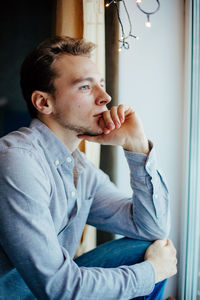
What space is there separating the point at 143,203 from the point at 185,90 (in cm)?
89

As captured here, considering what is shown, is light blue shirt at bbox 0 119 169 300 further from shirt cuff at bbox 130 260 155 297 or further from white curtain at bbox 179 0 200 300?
white curtain at bbox 179 0 200 300

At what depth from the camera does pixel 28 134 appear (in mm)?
1097

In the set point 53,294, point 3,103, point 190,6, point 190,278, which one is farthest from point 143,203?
point 190,6

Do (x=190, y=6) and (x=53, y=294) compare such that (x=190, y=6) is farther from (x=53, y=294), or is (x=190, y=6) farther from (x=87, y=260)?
(x=53, y=294)

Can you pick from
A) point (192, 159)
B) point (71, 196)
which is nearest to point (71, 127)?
point (71, 196)

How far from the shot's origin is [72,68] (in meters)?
1.23

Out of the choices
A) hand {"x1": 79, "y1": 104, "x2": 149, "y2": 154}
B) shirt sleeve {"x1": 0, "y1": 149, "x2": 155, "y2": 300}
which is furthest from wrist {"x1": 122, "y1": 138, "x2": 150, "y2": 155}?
shirt sleeve {"x1": 0, "y1": 149, "x2": 155, "y2": 300}

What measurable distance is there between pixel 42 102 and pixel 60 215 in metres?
0.49

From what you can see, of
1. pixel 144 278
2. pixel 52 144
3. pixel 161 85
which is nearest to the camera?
pixel 144 278

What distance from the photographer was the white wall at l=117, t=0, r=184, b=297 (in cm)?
180

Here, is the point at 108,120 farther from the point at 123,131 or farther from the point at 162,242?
the point at 162,242

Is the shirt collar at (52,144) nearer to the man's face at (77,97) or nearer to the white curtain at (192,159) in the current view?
the man's face at (77,97)

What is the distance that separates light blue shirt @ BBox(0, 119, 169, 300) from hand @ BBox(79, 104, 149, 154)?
0.05m

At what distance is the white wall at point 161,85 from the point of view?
5.92 ft
